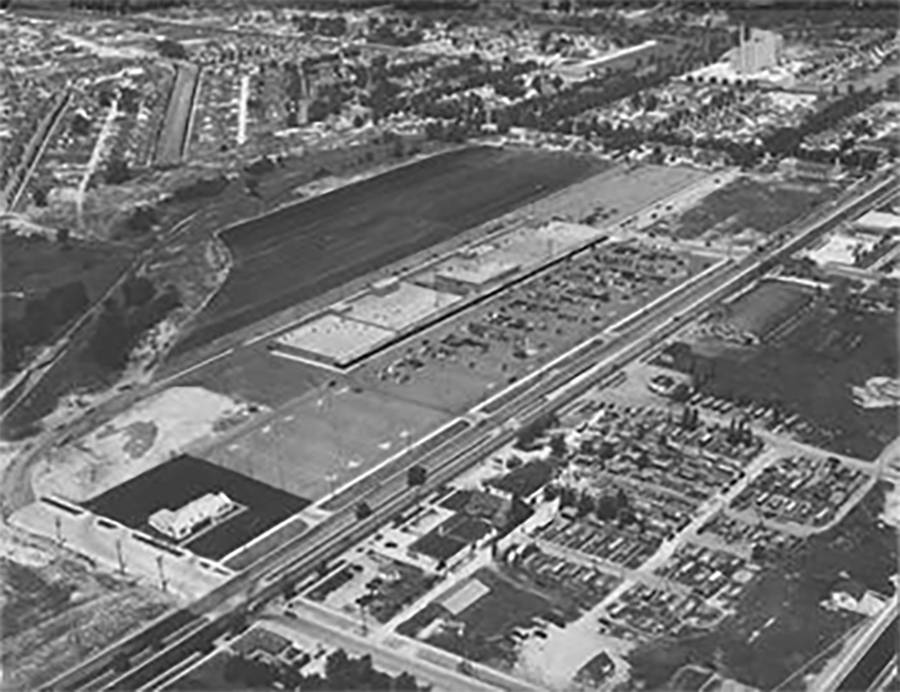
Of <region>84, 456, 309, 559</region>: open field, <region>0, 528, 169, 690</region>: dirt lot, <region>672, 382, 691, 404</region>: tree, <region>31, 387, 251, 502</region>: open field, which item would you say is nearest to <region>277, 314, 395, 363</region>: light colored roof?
<region>31, 387, 251, 502</region>: open field

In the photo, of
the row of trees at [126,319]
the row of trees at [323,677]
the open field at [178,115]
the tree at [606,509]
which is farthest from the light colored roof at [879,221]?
the row of trees at [323,677]

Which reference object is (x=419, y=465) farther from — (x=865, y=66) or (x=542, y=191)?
(x=865, y=66)

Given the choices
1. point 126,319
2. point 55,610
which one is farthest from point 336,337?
point 55,610

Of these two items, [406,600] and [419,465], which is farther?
[419,465]

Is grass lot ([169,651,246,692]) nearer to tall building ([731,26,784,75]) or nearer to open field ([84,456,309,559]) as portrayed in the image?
open field ([84,456,309,559])

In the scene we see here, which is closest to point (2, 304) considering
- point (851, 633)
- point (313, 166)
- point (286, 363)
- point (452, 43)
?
point (286, 363)

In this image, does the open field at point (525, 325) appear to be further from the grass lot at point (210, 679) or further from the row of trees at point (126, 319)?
the grass lot at point (210, 679)

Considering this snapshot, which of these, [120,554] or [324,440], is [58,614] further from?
[324,440]
